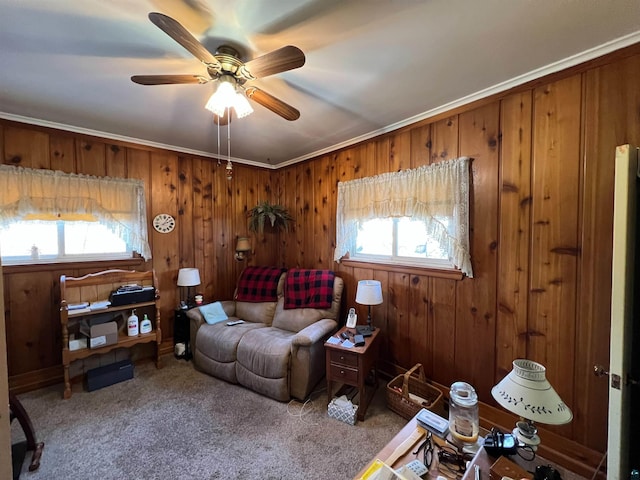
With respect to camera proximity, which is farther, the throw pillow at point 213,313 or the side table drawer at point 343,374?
the throw pillow at point 213,313

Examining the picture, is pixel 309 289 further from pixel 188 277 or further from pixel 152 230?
pixel 152 230

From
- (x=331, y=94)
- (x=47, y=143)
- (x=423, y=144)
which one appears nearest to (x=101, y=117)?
(x=47, y=143)

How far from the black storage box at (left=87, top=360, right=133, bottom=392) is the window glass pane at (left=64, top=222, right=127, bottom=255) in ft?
3.79

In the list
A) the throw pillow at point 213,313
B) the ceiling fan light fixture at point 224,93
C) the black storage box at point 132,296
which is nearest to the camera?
the ceiling fan light fixture at point 224,93

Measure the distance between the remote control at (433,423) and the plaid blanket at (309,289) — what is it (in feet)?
5.14

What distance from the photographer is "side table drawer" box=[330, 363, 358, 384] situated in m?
2.11

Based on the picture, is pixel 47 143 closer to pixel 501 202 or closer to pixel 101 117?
pixel 101 117

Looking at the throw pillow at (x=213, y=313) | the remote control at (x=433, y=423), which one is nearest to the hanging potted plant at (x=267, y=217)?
the throw pillow at (x=213, y=313)

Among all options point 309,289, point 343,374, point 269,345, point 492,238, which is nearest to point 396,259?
point 492,238

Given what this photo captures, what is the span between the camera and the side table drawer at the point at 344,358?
6.92 ft

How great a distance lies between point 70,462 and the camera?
170 cm

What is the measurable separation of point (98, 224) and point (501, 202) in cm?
371

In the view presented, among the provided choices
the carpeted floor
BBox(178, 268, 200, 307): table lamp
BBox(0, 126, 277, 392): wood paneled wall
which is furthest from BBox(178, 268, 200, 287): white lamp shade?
the carpeted floor

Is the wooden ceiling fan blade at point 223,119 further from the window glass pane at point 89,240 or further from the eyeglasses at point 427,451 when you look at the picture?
the eyeglasses at point 427,451
